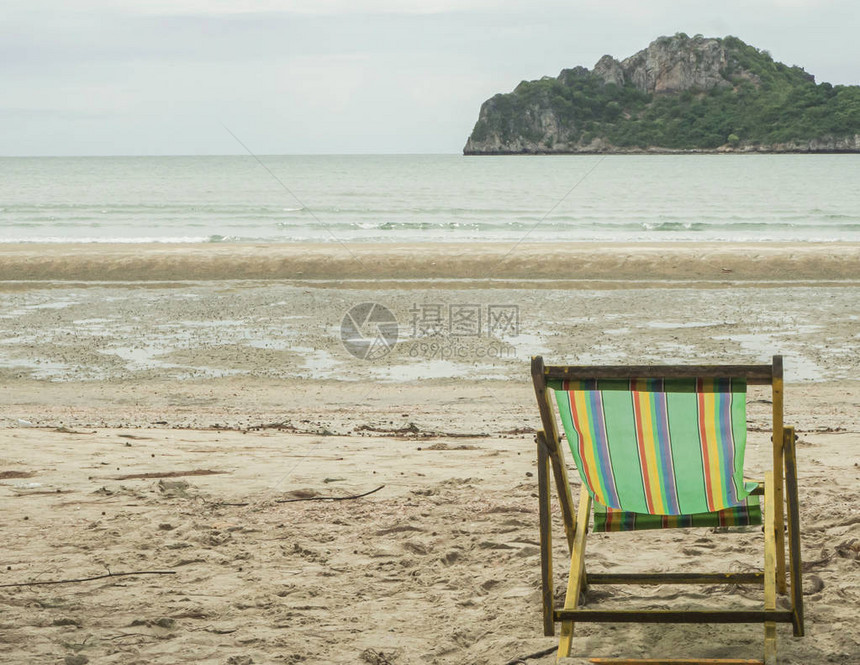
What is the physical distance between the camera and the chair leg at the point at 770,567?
2.56 meters

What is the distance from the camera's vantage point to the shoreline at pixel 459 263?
1697cm

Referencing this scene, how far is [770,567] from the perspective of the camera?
110 inches

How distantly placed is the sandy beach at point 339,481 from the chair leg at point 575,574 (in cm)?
12

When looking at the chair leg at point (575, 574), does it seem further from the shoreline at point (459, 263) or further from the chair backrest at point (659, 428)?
the shoreline at point (459, 263)

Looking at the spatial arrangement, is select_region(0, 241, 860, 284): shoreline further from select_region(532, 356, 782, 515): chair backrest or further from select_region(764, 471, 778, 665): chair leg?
select_region(532, 356, 782, 515): chair backrest

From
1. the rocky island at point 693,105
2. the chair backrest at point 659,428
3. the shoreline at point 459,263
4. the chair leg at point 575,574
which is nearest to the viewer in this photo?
the chair backrest at point 659,428

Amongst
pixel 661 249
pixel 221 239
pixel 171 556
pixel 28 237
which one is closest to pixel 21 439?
pixel 171 556

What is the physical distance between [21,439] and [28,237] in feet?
81.8

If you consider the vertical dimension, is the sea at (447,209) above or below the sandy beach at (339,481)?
above

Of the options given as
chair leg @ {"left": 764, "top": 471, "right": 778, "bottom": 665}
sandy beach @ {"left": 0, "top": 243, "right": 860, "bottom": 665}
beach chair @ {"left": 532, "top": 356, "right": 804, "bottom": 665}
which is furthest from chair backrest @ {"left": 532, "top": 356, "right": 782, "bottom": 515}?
sandy beach @ {"left": 0, "top": 243, "right": 860, "bottom": 665}
